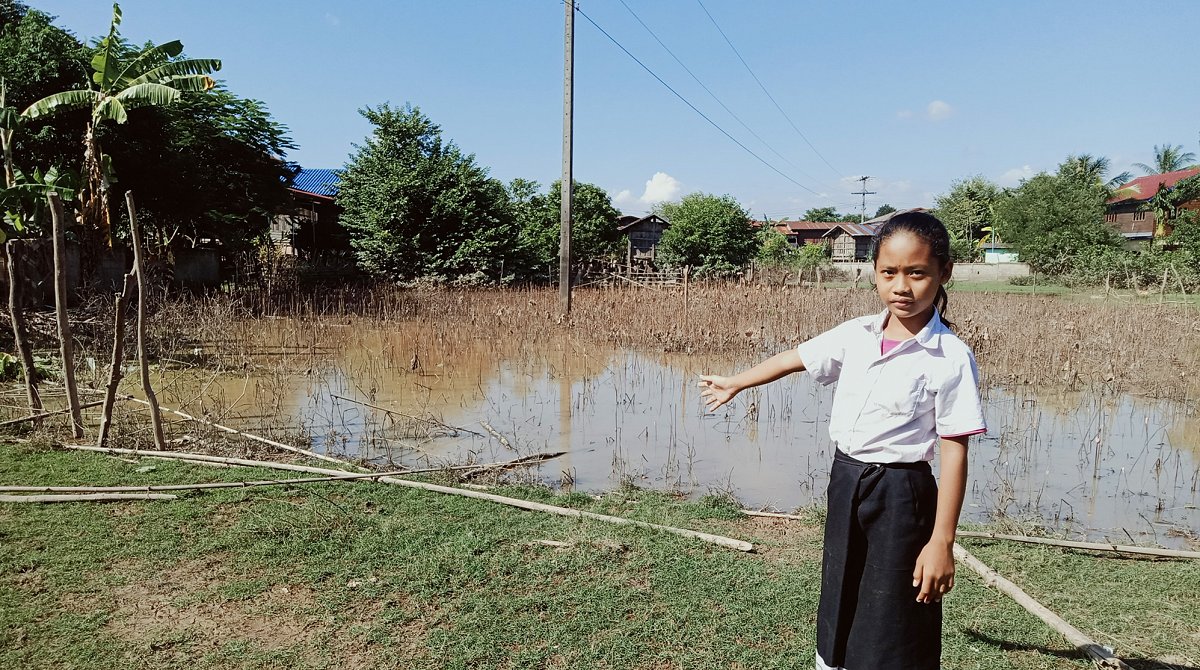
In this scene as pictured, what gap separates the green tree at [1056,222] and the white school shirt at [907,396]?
32423 millimetres

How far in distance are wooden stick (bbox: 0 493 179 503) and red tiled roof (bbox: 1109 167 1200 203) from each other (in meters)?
48.7

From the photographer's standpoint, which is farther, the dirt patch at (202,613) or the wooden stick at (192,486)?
the wooden stick at (192,486)

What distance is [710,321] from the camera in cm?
1232

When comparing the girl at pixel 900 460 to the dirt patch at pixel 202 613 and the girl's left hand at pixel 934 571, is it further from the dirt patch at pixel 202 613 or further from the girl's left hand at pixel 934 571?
the dirt patch at pixel 202 613

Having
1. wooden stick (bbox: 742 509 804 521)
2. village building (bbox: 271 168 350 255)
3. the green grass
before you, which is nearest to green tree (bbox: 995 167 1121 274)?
village building (bbox: 271 168 350 255)

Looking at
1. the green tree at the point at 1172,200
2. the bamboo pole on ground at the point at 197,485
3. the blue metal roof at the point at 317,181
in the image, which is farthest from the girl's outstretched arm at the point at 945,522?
the green tree at the point at 1172,200

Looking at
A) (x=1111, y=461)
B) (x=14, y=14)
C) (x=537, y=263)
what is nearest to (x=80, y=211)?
(x=1111, y=461)

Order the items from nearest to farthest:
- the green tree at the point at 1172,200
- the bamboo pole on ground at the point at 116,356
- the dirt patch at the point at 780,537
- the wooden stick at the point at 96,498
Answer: the dirt patch at the point at 780,537 → the wooden stick at the point at 96,498 → the bamboo pole on ground at the point at 116,356 → the green tree at the point at 1172,200

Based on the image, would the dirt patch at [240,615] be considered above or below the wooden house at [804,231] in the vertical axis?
below

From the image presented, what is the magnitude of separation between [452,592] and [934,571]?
202 cm

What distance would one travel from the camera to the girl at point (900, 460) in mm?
1765

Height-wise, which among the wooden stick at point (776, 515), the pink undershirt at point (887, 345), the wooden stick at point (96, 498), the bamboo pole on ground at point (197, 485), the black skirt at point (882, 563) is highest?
the pink undershirt at point (887, 345)

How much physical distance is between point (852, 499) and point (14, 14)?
1950 cm

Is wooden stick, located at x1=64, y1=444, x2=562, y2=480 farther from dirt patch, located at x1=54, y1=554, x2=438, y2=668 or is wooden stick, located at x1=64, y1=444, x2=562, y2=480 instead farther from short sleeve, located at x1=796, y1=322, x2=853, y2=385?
short sleeve, located at x1=796, y1=322, x2=853, y2=385
